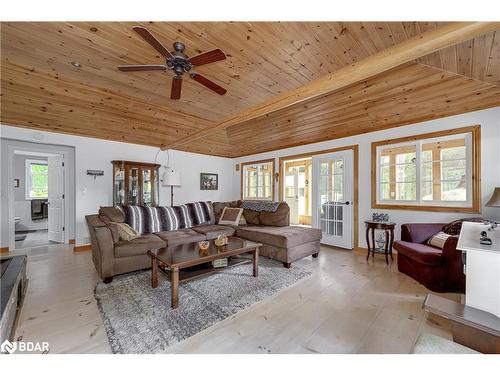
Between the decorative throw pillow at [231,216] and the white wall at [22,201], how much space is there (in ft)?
18.2

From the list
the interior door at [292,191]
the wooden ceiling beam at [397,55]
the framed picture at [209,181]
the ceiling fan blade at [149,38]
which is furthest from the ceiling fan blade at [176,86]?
the interior door at [292,191]

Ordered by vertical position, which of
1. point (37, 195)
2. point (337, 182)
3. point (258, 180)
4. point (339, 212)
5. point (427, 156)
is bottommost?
point (339, 212)

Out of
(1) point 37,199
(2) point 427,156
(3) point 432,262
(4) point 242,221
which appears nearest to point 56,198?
(1) point 37,199

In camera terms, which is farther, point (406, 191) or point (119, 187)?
point (119, 187)

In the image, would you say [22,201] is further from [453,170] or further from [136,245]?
[453,170]

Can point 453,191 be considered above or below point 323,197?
above

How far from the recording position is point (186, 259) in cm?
209

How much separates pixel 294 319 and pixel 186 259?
115 cm

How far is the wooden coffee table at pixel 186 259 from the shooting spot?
194cm

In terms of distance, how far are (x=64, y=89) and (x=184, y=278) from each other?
10.5 ft

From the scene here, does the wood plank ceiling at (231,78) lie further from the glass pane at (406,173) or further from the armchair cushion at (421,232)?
the armchair cushion at (421,232)

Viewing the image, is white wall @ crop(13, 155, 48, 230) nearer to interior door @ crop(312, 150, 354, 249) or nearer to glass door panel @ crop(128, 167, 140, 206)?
glass door panel @ crop(128, 167, 140, 206)
